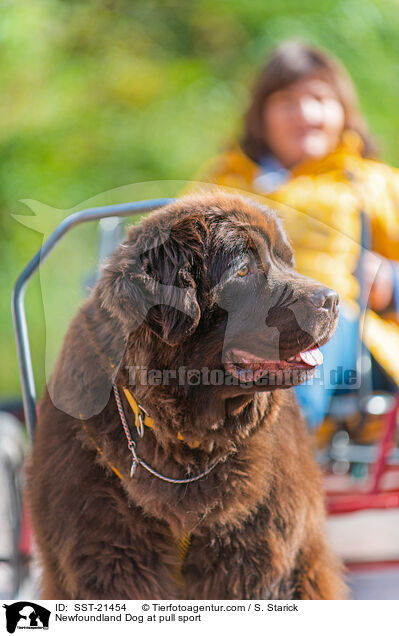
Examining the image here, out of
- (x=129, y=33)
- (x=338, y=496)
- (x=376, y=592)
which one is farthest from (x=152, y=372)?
(x=129, y=33)

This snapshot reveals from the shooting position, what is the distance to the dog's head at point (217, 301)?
142 cm

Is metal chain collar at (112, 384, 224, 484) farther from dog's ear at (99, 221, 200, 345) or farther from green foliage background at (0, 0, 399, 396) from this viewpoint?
green foliage background at (0, 0, 399, 396)

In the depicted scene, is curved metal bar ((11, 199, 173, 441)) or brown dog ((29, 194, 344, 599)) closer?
brown dog ((29, 194, 344, 599))

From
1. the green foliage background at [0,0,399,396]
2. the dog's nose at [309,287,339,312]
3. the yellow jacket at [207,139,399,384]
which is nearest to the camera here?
the dog's nose at [309,287,339,312]

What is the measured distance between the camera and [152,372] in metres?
1.53

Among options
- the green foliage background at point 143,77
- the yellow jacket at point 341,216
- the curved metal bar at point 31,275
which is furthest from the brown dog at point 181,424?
the green foliage background at point 143,77

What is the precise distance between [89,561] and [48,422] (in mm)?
362

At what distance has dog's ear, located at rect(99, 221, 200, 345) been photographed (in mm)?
1427
